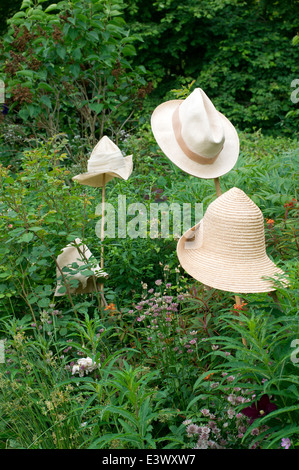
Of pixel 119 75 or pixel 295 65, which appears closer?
pixel 119 75

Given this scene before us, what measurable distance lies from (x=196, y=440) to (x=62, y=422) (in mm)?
583

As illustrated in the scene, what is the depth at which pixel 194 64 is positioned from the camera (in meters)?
11.0

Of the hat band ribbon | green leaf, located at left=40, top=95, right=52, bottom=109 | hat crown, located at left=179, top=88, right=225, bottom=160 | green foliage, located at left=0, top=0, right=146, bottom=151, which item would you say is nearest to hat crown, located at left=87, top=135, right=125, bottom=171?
the hat band ribbon

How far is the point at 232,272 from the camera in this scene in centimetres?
190

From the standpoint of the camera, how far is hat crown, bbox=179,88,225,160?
94.0 inches

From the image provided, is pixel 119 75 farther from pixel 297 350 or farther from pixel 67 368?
pixel 297 350

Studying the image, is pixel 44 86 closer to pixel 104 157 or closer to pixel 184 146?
pixel 104 157

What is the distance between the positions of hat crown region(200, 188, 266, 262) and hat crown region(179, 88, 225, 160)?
49cm

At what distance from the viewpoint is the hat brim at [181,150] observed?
97.1 inches

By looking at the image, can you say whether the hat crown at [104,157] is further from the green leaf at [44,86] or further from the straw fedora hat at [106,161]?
the green leaf at [44,86]

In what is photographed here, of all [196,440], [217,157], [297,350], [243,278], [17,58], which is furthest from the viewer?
[17,58]

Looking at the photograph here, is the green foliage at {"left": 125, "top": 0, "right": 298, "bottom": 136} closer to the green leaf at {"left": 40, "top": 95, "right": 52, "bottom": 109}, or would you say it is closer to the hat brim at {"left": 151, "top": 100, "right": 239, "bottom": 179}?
the green leaf at {"left": 40, "top": 95, "right": 52, "bottom": 109}

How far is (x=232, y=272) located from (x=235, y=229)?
7.2 inches
